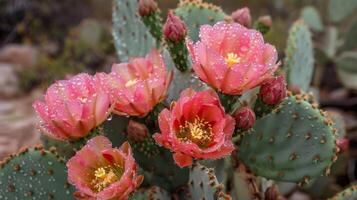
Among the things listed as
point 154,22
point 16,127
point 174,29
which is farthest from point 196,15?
point 16,127

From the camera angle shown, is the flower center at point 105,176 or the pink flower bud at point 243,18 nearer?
the flower center at point 105,176

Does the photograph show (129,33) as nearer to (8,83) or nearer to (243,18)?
(243,18)

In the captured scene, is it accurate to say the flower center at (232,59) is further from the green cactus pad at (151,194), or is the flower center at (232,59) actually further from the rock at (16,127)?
the rock at (16,127)

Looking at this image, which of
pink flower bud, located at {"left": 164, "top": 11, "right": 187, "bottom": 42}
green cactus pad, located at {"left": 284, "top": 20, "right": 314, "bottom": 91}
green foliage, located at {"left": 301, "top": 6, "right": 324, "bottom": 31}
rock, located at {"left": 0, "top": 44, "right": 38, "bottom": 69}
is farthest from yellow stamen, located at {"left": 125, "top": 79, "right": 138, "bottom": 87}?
rock, located at {"left": 0, "top": 44, "right": 38, "bottom": 69}

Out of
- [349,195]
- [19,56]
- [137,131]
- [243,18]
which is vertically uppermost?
[243,18]

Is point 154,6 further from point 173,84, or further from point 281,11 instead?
point 281,11

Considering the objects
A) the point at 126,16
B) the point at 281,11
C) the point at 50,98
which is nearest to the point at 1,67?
the point at 281,11

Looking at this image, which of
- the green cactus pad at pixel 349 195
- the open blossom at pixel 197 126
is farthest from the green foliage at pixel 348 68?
the open blossom at pixel 197 126
